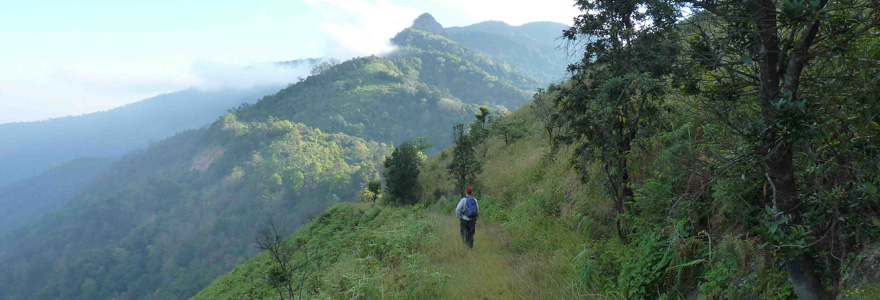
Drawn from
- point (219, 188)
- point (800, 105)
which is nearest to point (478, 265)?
point (800, 105)

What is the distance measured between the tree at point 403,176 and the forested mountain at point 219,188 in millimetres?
53245

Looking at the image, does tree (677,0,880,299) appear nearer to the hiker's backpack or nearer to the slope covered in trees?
the slope covered in trees

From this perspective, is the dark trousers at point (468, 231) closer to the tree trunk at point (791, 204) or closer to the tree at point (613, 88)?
the tree at point (613, 88)

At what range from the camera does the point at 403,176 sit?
23.2 meters

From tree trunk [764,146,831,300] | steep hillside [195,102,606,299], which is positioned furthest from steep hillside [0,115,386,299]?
tree trunk [764,146,831,300]

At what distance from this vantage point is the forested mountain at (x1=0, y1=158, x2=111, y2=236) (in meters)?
153

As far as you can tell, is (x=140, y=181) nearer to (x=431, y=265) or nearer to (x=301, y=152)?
(x=301, y=152)

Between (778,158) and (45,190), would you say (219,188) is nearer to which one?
(778,158)

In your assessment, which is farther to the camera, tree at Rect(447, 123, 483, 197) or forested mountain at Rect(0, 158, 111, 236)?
forested mountain at Rect(0, 158, 111, 236)

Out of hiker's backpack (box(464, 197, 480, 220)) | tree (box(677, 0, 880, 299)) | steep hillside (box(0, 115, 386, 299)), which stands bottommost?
steep hillside (box(0, 115, 386, 299))

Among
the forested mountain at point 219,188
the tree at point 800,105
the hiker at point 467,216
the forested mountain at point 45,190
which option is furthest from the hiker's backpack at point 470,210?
the forested mountain at point 45,190

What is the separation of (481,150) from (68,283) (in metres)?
91.5

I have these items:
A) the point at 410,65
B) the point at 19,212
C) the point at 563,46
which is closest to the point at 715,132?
the point at 563,46

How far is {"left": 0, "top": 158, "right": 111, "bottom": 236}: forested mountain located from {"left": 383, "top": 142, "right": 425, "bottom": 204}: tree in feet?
592
